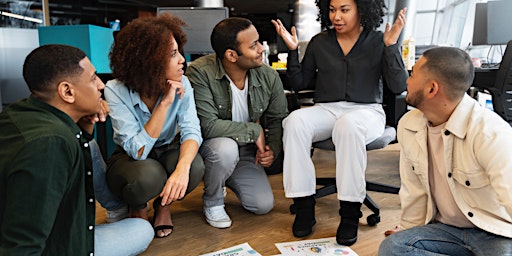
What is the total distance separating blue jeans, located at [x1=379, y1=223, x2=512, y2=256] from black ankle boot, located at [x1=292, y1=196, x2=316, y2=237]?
51 centimetres

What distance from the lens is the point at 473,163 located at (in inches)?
46.3

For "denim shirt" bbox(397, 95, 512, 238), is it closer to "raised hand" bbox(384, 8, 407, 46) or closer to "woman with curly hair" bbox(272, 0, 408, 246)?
"woman with curly hair" bbox(272, 0, 408, 246)

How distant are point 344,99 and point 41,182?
56.3 inches

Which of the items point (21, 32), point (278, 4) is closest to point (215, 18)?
point (21, 32)

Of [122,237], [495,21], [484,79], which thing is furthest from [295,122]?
[495,21]

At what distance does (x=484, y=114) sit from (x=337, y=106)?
829mm

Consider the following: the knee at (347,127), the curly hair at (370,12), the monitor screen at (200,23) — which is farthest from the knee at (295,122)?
the monitor screen at (200,23)

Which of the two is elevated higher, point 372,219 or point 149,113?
point 149,113

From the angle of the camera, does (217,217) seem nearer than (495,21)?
Yes

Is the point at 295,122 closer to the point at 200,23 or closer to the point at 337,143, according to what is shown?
the point at 337,143

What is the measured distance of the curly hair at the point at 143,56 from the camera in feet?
5.40

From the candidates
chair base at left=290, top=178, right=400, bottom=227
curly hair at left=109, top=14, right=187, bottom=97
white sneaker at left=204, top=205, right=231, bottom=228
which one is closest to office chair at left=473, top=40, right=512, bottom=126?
chair base at left=290, top=178, right=400, bottom=227

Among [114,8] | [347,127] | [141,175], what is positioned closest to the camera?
[141,175]

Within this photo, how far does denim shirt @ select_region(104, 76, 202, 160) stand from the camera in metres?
1.62
